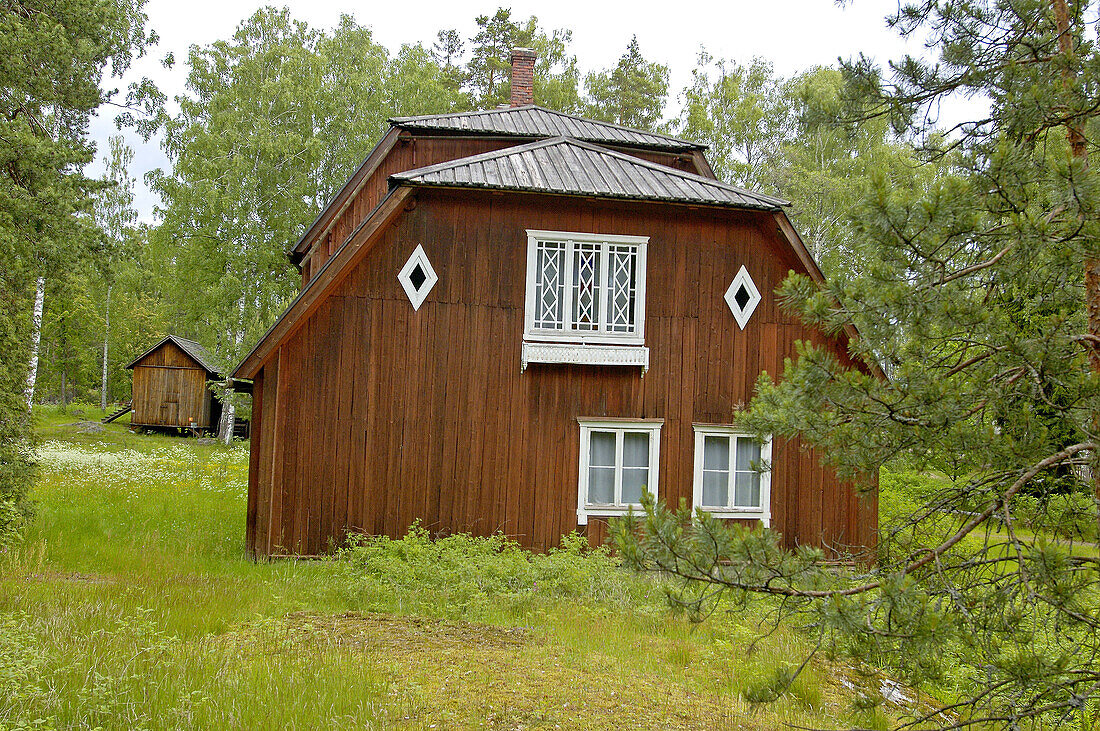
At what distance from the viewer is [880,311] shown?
156 inches

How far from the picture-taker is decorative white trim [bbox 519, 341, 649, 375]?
37.5ft

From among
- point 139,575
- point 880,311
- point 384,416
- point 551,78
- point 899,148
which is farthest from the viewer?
point 551,78

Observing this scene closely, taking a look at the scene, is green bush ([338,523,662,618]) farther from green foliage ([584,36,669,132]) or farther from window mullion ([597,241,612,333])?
green foliage ([584,36,669,132])

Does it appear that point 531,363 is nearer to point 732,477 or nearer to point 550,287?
point 550,287

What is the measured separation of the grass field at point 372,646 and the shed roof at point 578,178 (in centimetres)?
486

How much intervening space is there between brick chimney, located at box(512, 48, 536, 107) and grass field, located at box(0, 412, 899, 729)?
35.3 feet

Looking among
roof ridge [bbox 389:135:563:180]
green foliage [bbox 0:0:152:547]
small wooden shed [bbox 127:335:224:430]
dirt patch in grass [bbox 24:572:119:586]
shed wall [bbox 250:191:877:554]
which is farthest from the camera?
small wooden shed [bbox 127:335:224:430]

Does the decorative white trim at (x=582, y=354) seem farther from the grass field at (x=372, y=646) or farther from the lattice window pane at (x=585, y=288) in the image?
the grass field at (x=372, y=646)

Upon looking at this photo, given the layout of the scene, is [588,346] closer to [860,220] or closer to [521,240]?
[521,240]

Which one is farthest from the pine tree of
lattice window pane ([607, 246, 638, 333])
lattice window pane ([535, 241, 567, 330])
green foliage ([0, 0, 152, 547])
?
green foliage ([0, 0, 152, 547])

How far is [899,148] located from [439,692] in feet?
98.0

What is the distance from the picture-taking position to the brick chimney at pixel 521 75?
18011mm

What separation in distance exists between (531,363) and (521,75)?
29.9 feet

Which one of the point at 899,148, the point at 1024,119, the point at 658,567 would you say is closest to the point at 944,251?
the point at 1024,119
